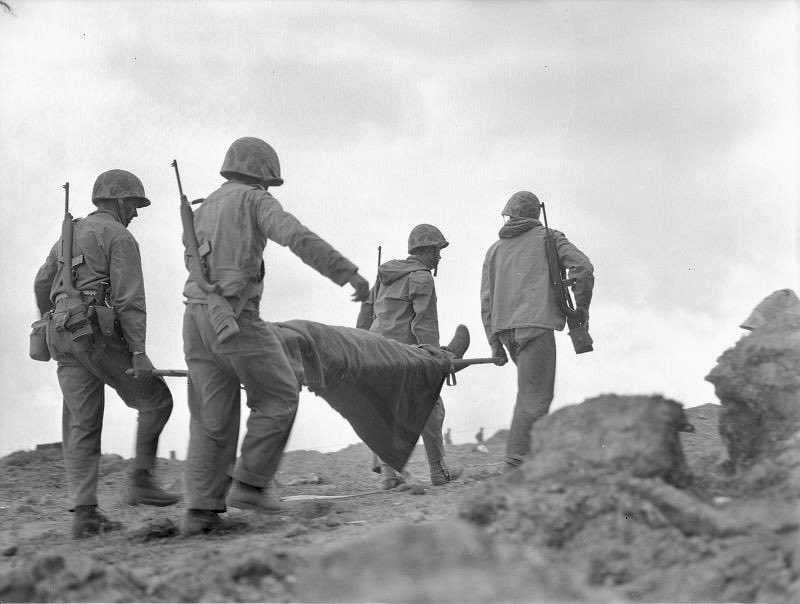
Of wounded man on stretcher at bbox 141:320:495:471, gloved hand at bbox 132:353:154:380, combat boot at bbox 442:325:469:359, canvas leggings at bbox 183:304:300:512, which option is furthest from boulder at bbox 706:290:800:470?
gloved hand at bbox 132:353:154:380

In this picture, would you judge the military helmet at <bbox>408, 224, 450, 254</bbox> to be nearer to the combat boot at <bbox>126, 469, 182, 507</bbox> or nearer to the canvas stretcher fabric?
the canvas stretcher fabric

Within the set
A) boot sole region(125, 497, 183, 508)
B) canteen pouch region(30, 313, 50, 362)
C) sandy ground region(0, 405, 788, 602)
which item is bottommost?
sandy ground region(0, 405, 788, 602)

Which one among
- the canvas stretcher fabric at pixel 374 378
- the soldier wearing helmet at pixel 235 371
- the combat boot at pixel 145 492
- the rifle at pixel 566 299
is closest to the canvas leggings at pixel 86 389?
the combat boot at pixel 145 492

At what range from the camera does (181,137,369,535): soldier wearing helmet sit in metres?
6.13

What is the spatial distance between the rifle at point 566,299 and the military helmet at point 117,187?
10.8ft

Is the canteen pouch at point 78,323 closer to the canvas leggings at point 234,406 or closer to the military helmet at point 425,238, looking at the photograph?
the canvas leggings at point 234,406

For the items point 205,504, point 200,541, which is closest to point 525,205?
point 205,504

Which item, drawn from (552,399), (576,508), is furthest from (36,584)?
(552,399)

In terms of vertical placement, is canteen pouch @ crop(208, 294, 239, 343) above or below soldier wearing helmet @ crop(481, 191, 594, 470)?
below

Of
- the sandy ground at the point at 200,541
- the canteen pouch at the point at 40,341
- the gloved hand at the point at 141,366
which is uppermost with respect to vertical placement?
the canteen pouch at the point at 40,341

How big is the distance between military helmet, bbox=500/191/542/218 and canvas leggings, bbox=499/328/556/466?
105 cm

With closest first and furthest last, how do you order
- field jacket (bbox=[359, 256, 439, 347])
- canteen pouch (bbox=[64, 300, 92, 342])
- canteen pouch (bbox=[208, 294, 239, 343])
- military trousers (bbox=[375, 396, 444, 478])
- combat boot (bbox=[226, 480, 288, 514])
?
canteen pouch (bbox=[208, 294, 239, 343])
combat boot (bbox=[226, 480, 288, 514])
canteen pouch (bbox=[64, 300, 92, 342])
military trousers (bbox=[375, 396, 444, 478])
field jacket (bbox=[359, 256, 439, 347])

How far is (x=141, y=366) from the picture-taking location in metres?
7.17

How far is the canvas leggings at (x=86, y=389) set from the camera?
705cm
